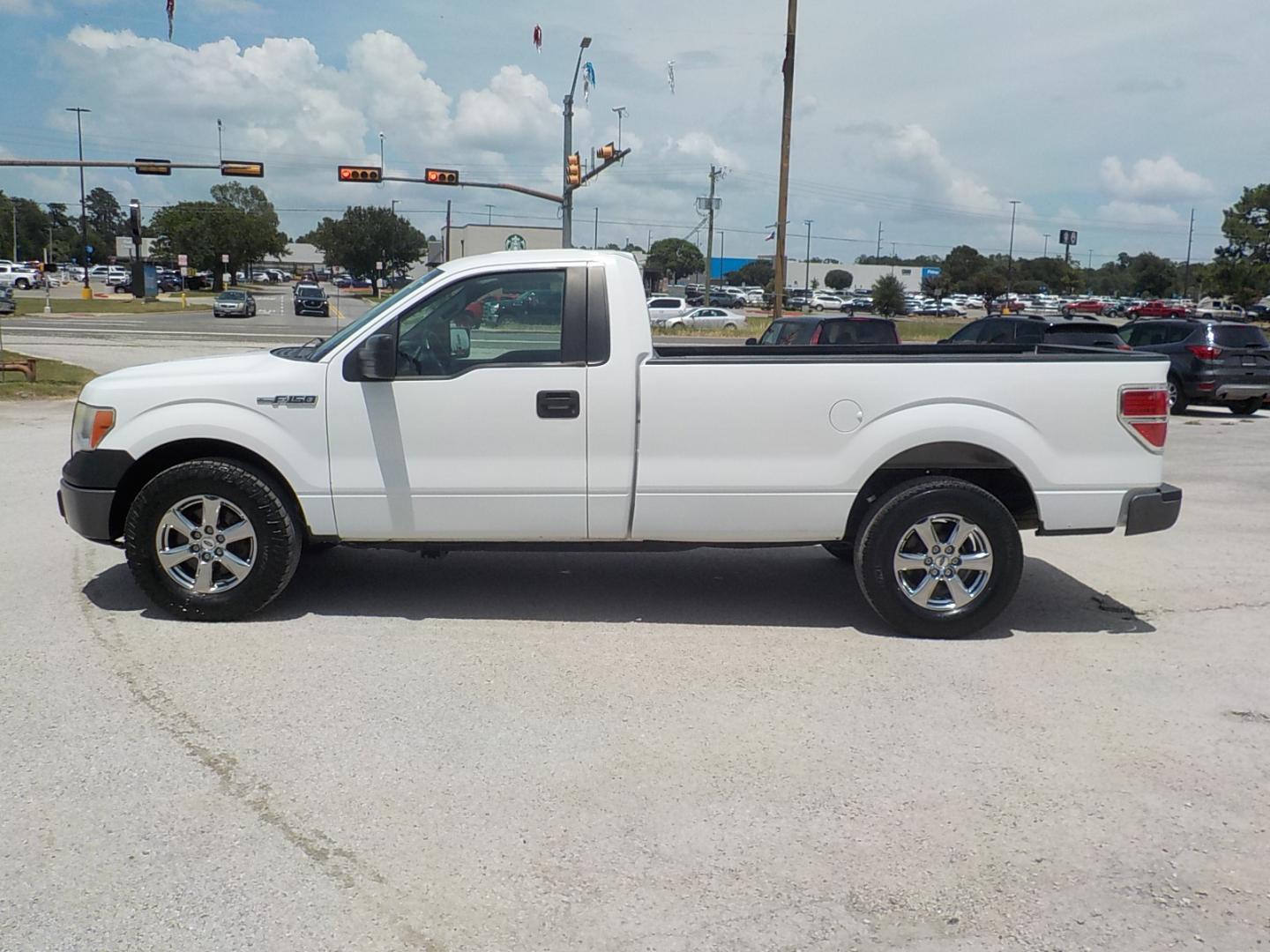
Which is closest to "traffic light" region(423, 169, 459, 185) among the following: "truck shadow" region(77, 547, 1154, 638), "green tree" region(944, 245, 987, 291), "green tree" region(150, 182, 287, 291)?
"truck shadow" region(77, 547, 1154, 638)

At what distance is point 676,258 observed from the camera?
15738cm

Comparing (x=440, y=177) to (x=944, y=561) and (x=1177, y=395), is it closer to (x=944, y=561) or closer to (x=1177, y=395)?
(x=1177, y=395)

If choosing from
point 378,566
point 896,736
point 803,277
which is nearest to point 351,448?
point 378,566

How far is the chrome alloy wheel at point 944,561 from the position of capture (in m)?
5.95

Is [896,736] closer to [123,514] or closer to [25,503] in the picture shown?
[123,514]

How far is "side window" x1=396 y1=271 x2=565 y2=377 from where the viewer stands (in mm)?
5898

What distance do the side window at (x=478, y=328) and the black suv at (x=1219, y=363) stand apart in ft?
48.7

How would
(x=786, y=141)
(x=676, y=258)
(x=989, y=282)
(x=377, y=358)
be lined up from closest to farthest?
(x=377, y=358) < (x=786, y=141) < (x=989, y=282) < (x=676, y=258)

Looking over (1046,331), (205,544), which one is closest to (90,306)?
(1046,331)

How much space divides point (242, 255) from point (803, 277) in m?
74.0

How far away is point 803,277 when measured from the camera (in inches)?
5837

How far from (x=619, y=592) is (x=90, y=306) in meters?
60.3

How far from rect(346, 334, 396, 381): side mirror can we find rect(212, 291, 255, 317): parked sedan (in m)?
53.1

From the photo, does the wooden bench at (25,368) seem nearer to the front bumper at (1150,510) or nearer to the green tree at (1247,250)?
the front bumper at (1150,510)
